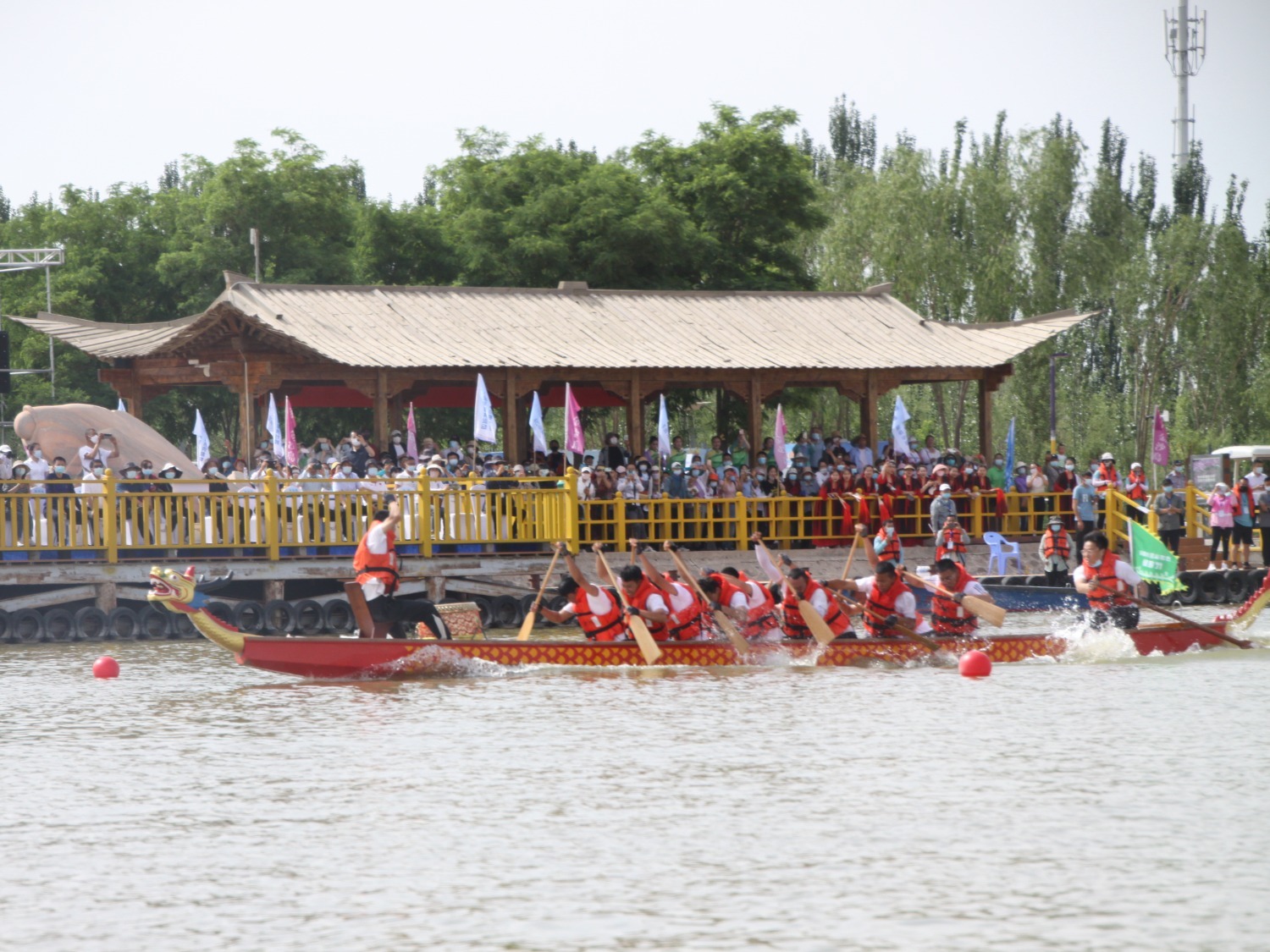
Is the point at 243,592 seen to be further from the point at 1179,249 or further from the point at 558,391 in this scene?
the point at 1179,249

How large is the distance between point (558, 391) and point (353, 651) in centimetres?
1628

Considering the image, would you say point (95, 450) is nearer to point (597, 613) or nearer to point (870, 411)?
point (597, 613)

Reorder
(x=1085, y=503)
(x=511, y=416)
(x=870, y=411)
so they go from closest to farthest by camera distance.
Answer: (x=1085, y=503) → (x=511, y=416) → (x=870, y=411)

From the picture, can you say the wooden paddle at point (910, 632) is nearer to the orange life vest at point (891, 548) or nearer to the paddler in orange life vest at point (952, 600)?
the paddler in orange life vest at point (952, 600)

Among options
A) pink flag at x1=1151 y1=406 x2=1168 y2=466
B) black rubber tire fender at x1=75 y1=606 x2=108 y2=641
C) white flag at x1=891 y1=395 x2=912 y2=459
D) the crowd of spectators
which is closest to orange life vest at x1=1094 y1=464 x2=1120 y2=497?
the crowd of spectators

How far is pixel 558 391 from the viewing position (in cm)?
3288

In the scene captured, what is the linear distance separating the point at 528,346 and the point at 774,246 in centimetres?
1552

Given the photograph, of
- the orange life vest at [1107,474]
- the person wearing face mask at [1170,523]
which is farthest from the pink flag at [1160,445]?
the person wearing face mask at [1170,523]

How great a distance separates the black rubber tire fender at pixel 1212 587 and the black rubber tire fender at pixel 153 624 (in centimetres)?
1547

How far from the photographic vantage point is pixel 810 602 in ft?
59.6

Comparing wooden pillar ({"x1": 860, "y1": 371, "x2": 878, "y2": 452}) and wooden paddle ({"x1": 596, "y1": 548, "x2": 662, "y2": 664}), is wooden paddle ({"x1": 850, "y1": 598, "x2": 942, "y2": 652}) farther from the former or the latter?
wooden pillar ({"x1": 860, "y1": 371, "x2": 878, "y2": 452})

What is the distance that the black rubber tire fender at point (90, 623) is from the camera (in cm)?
2195

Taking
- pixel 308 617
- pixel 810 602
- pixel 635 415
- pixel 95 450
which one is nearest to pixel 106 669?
pixel 308 617

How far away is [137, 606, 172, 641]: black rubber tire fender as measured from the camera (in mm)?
22297
